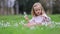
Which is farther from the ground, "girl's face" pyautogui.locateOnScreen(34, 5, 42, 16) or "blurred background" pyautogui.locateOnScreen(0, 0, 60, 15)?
"girl's face" pyautogui.locateOnScreen(34, 5, 42, 16)

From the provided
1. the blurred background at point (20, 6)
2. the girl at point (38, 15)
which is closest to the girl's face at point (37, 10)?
the girl at point (38, 15)

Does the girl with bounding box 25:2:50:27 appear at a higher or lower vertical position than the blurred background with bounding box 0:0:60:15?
higher

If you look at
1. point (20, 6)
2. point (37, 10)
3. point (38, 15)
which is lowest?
point (20, 6)

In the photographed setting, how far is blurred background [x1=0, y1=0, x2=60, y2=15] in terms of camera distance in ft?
126

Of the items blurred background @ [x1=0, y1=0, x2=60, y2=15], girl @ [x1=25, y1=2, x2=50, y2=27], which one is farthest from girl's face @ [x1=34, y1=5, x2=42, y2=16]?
blurred background @ [x1=0, y1=0, x2=60, y2=15]

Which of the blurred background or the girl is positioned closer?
the girl

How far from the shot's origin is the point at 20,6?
4231cm

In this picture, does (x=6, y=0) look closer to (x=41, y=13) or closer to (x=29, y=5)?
(x=29, y=5)

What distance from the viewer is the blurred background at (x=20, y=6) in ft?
126

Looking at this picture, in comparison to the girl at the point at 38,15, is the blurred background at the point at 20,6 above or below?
below

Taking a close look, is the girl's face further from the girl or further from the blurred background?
the blurred background

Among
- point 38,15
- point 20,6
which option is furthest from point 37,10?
point 20,6

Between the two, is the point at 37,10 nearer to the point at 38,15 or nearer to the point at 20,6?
A: the point at 38,15

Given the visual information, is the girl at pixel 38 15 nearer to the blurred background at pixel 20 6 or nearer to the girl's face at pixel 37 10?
the girl's face at pixel 37 10
